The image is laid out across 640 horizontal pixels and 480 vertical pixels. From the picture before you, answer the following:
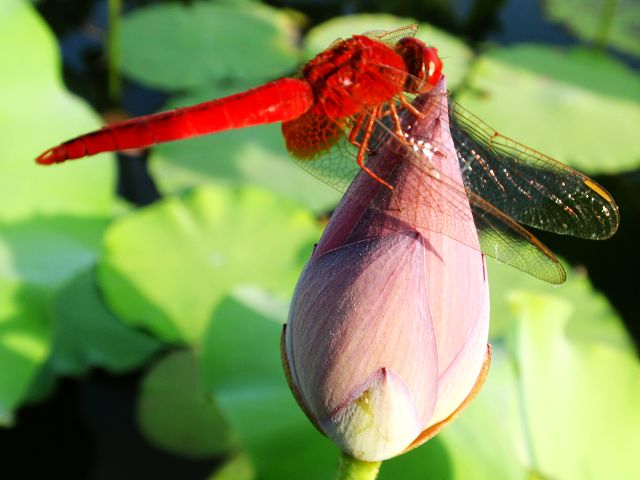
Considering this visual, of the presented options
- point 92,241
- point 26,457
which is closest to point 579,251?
point 92,241

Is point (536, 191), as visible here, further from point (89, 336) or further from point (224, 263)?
point (89, 336)

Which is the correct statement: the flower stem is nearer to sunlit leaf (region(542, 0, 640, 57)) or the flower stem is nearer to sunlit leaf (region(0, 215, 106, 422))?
sunlit leaf (region(0, 215, 106, 422))

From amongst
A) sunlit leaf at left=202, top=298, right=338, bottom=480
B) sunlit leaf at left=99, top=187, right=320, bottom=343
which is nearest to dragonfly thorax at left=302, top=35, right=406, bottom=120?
sunlit leaf at left=202, top=298, right=338, bottom=480

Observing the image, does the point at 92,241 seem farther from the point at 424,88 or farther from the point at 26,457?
the point at 424,88

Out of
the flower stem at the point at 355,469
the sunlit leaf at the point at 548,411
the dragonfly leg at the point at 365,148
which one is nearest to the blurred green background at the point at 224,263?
the sunlit leaf at the point at 548,411

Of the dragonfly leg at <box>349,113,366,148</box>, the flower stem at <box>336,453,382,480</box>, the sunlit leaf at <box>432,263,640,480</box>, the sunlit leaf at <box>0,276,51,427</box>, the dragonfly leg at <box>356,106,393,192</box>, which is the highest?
the dragonfly leg at <box>356,106,393,192</box>

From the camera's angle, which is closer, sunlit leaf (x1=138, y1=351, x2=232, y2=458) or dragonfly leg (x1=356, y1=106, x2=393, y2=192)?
dragonfly leg (x1=356, y1=106, x2=393, y2=192)

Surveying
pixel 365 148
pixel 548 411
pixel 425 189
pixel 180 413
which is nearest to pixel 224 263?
pixel 180 413
